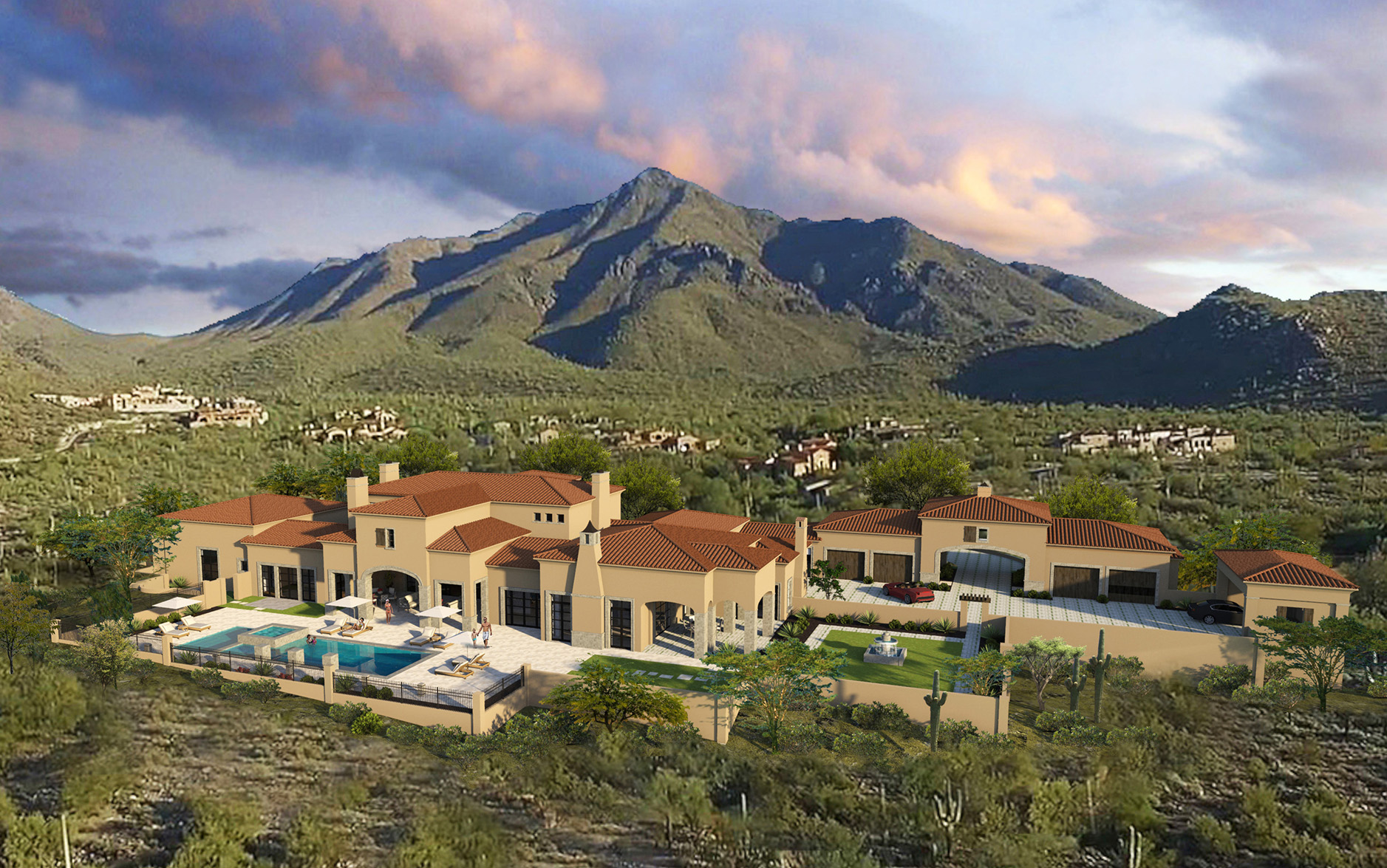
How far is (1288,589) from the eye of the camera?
102ft

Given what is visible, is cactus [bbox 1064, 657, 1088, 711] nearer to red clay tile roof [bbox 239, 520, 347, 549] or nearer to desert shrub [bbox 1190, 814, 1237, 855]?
desert shrub [bbox 1190, 814, 1237, 855]

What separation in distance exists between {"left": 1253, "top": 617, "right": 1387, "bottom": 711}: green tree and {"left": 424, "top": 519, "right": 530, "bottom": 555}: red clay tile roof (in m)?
27.9

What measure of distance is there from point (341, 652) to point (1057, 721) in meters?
24.0

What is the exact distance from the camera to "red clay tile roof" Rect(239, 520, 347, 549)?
36.9m

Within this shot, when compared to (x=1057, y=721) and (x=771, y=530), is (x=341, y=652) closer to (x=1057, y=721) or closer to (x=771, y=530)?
(x=771, y=530)

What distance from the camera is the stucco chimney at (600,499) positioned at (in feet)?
129

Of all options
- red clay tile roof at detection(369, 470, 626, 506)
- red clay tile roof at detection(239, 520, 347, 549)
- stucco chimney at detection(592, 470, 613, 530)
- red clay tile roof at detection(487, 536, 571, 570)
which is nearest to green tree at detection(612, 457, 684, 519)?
red clay tile roof at detection(369, 470, 626, 506)

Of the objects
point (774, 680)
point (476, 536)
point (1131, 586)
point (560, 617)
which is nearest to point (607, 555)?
point (560, 617)

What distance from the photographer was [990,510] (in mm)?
39875

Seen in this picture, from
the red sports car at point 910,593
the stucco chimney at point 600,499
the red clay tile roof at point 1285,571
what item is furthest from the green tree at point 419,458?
the red clay tile roof at point 1285,571

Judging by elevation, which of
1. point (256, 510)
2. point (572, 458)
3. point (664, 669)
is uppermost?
point (572, 458)

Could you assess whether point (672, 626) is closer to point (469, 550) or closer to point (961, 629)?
point (469, 550)

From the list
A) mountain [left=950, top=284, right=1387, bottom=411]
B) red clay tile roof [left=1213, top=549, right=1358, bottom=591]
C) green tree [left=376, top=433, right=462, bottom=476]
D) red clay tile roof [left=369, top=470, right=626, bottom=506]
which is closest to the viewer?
red clay tile roof [left=1213, top=549, right=1358, bottom=591]

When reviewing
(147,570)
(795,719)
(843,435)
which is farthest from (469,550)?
(843,435)
